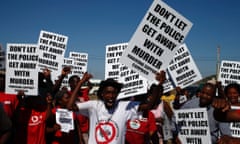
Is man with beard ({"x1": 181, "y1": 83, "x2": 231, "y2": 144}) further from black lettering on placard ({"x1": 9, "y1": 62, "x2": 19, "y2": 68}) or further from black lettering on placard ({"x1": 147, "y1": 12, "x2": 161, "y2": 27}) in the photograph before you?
black lettering on placard ({"x1": 9, "y1": 62, "x2": 19, "y2": 68})

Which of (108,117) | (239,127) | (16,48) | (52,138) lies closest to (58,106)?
(52,138)

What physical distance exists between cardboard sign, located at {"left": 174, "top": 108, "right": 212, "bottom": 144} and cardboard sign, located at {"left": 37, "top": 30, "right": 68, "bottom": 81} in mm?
3463

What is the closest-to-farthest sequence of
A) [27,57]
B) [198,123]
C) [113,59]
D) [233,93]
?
[198,123] → [27,57] → [233,93] → [113,59]

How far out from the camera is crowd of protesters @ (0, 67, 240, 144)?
443 centimetres

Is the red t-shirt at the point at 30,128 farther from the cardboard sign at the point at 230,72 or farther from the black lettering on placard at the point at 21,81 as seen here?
the cardboard sign at the point at 230,72

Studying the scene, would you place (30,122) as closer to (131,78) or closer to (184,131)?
(131,78)

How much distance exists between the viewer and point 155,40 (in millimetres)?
5027

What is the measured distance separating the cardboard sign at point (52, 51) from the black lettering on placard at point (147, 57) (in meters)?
3.22

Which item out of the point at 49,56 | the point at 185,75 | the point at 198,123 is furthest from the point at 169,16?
the point at 49,56

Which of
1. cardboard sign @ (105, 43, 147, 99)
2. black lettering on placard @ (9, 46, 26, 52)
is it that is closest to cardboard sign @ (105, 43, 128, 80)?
cardboard sign @ (105, 43, 147, 99)

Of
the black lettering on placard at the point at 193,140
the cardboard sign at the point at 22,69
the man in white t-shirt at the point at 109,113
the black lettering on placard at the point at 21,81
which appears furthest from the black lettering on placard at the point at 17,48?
the black lettering on placard at the point at 193,140

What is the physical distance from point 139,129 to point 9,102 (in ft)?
6.99

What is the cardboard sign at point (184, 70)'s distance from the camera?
22.1 ft

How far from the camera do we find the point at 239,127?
5594 mm
